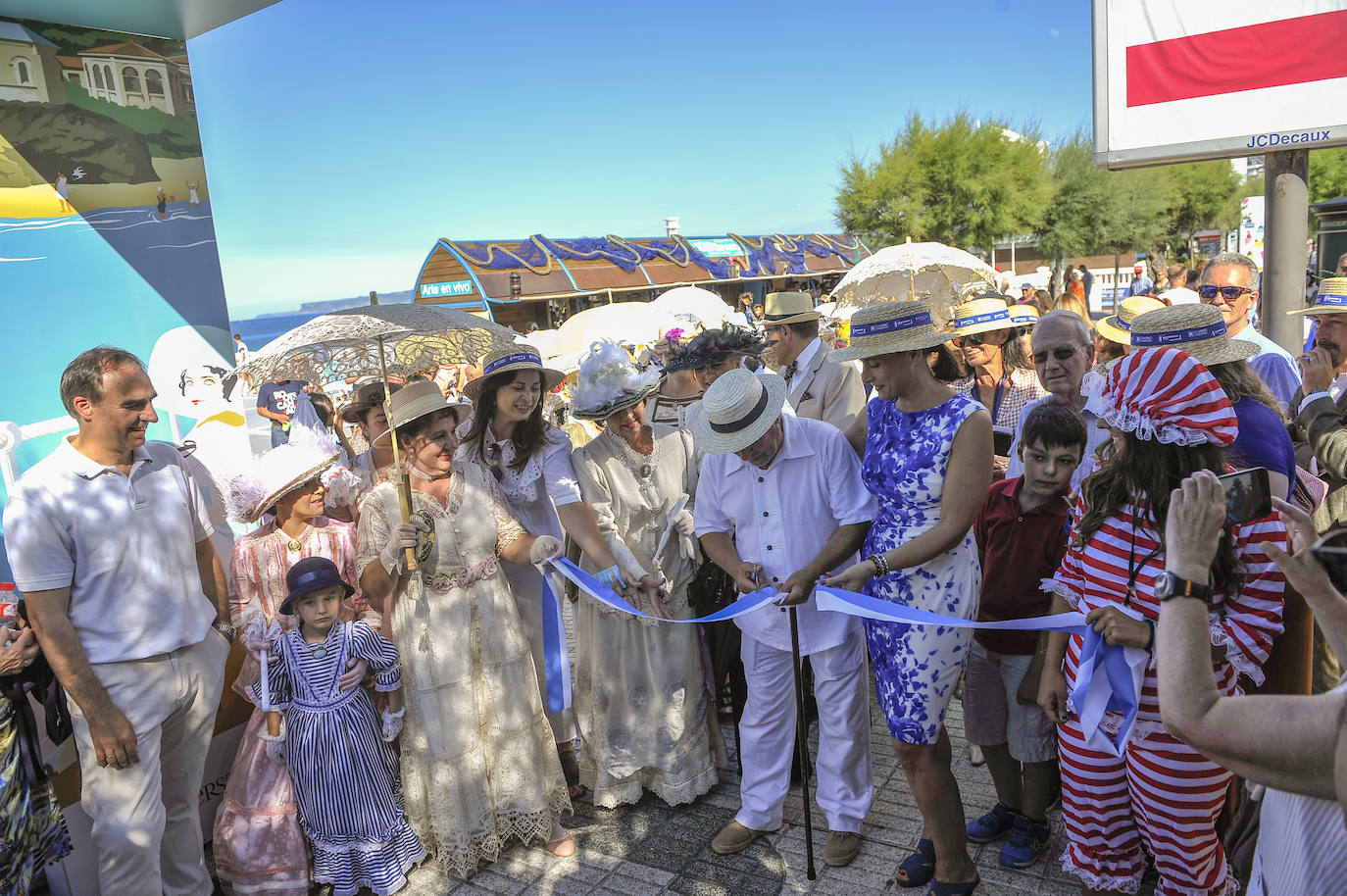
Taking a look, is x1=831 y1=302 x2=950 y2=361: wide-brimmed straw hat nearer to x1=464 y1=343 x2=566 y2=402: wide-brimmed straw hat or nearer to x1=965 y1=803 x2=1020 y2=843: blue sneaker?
x1=464 y1=343 x2=566 y2=402: wide-brimmed straw hat

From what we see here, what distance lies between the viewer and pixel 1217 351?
327 cm

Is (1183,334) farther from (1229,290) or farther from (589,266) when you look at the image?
(589,266)

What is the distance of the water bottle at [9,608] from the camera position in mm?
3101

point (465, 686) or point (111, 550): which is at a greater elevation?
point (111, 550)

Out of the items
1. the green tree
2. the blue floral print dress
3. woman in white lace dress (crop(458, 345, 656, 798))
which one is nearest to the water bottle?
woman in white lace dress (crop(458, 345, 656, 798))

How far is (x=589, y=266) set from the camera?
31344mm

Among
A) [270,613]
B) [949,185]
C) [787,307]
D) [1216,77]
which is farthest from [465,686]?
[949,185]

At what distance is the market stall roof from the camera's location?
27984 mm

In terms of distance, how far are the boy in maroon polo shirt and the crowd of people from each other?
0.01 metres

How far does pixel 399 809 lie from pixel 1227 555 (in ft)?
11.2

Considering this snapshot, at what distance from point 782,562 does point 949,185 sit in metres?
35.3

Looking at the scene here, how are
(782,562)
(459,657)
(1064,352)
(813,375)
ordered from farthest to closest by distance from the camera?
(813,375) → (1064,352) → (459,657) → (782,562)

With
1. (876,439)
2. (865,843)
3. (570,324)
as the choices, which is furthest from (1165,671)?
(570,324)

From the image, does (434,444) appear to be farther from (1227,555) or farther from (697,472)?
(1227,555)
